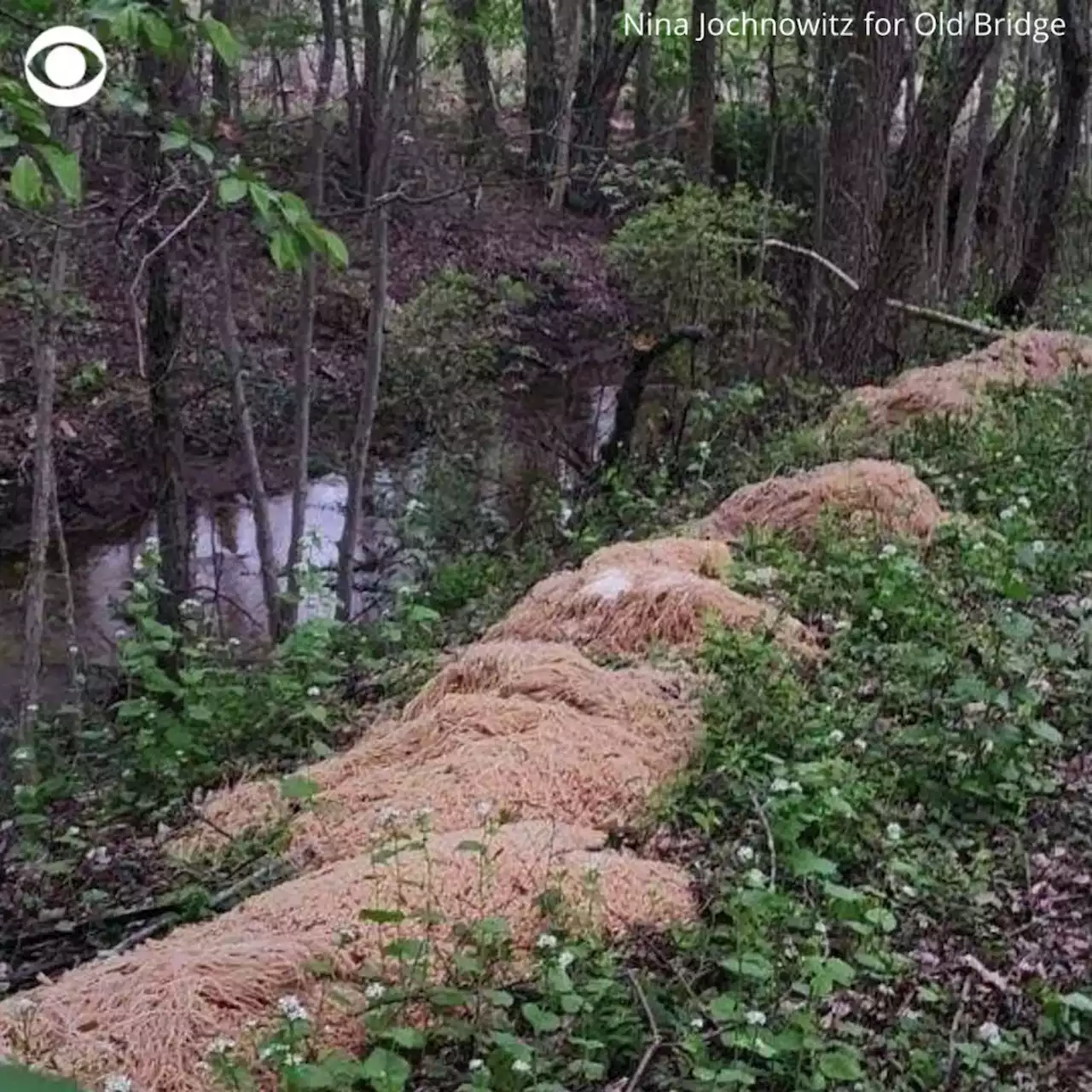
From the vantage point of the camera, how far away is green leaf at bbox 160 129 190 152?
7.23ft

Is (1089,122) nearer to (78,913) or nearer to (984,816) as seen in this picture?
(984,816)

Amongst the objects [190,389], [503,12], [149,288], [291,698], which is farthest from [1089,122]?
[291,698]

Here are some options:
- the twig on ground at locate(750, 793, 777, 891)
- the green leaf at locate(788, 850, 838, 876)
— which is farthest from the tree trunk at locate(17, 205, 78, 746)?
the green leaf at locate(788, 850, 838, 876)

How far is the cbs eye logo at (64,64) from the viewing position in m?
2.31

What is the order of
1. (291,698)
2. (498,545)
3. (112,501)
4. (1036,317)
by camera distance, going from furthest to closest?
(112,501)
(1036,317)
(498,545)
(291,698)

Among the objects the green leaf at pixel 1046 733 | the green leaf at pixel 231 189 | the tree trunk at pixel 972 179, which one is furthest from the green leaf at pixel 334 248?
the tree trunk at pixel 972 179

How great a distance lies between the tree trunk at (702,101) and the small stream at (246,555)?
296cm

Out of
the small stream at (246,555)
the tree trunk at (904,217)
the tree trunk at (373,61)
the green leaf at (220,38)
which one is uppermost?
the tree trunk at (373,61)

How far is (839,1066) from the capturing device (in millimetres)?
2861

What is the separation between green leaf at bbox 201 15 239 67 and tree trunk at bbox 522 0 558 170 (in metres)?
19.7

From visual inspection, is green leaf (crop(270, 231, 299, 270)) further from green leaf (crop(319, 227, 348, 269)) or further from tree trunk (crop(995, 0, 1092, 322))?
tree trunk (crop(995, 0, 1092, 322))

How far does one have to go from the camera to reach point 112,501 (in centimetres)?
1290

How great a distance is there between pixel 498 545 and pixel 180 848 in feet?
17.5

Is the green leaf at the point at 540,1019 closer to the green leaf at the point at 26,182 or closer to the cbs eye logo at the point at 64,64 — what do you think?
the green leaf at the point at 26,182
